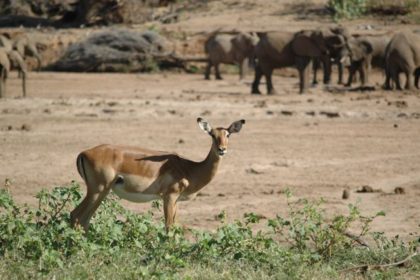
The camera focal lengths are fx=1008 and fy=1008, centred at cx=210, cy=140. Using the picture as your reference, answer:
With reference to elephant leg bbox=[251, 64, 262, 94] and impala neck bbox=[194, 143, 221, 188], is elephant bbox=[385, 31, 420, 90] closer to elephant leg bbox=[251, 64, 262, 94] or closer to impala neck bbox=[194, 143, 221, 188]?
elephant leg bbox=[251, 64, 262, 94]

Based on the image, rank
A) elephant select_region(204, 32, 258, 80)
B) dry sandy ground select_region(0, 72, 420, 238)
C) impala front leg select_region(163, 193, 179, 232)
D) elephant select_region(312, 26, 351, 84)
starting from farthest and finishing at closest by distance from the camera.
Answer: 1. elephant select_region(204, 32, 258, 80)
2. elephant select_region(312, 26, 351, 84)
3. dry sandy ground select_region(0, 72, 420, 238)
4. impala front leg select_region(163, 193, 179, 232)

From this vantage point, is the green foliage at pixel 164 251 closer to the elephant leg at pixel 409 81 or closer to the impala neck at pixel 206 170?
the impala neck at pixel 206 170

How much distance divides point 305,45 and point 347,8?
10.8 meters

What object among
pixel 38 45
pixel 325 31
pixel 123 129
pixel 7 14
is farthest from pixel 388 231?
pixel 7 14

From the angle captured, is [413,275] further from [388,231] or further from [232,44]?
[232,44]

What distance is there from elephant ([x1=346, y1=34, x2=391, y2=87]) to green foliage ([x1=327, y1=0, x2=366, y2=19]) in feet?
22.1

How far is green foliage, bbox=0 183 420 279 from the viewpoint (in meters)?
8.25

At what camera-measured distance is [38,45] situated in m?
36.1

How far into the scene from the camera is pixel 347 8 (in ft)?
122

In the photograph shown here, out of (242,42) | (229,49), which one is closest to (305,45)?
(242,42)

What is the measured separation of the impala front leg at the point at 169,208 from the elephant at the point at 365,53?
19.0 m

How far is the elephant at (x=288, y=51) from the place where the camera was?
2693 centimetres

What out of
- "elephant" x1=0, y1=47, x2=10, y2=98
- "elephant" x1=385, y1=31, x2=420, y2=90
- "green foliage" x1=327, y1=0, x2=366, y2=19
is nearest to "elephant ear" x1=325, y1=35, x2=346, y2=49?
"elephant" x1=385, y1=31, x2=420, y2=90

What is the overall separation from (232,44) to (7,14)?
1455cm
